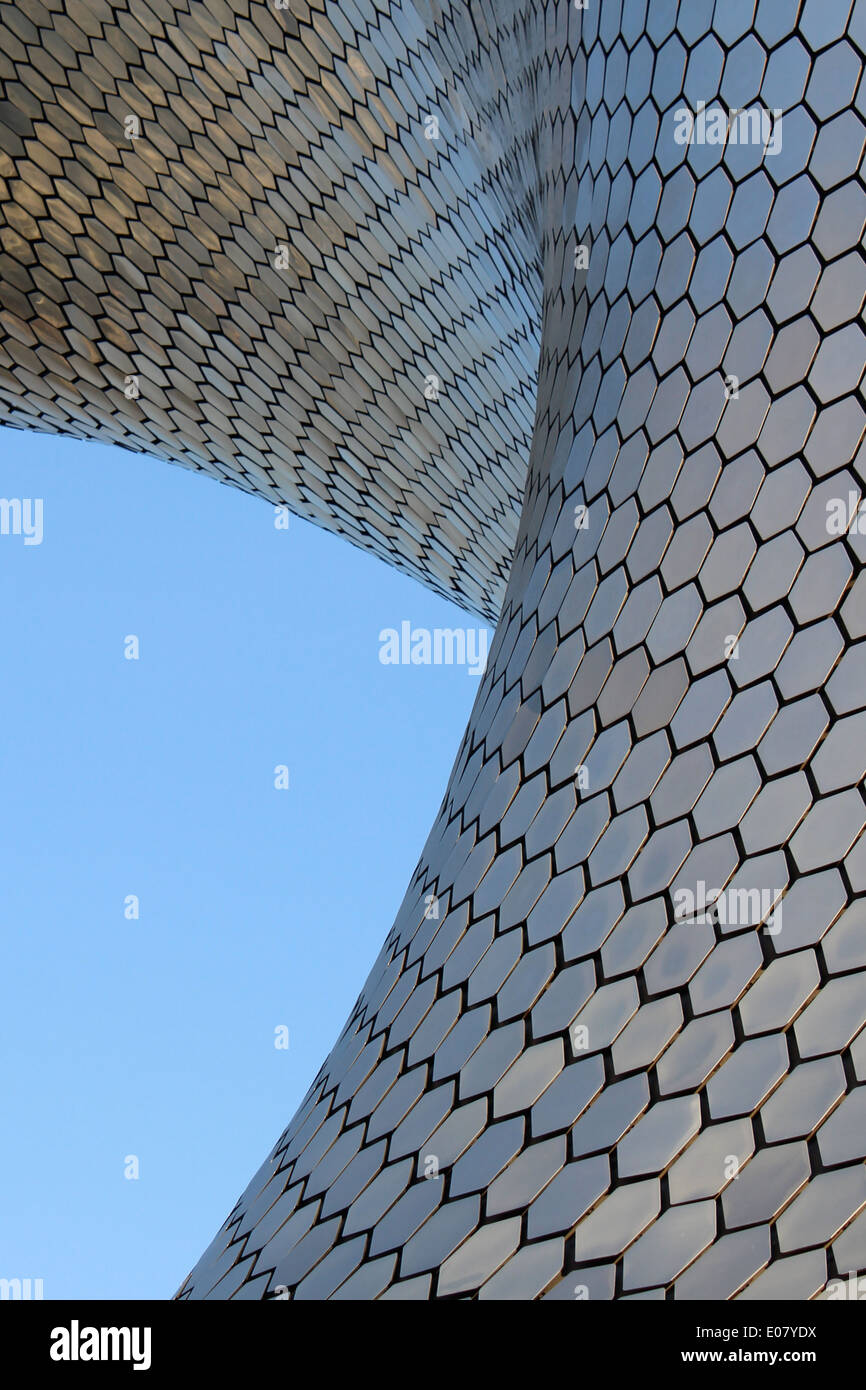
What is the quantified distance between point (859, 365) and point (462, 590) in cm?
1006

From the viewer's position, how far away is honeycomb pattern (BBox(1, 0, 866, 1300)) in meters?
3.99

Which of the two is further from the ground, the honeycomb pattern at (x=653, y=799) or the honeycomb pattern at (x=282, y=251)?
the honeycomb pattern at (x=282, y=251)

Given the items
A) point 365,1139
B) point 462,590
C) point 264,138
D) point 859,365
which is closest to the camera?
point 859,365

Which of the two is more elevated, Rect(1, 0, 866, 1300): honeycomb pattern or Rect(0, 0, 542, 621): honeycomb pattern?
Rect(0, 0, 542, 621): honeycomb pattern

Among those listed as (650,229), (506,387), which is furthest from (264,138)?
(650,229)

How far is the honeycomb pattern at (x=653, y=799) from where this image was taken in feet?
13.1

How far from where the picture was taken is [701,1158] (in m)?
3.98

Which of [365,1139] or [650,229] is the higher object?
[650,229]

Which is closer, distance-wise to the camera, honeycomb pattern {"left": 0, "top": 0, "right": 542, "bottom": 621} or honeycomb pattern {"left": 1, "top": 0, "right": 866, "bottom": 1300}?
honeycomb pattern {"left": 1, "top": 0, "right": 866, "bottom": 1300}

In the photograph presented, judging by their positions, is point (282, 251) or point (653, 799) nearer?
point (653, 799)

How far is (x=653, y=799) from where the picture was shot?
4.75m

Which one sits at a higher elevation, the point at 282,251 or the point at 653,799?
the point at 282,251

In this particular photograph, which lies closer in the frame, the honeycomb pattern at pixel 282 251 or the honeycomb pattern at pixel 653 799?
the honeycomb pattern at pixel 653 799

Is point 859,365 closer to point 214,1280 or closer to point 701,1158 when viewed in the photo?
point 701,1158
